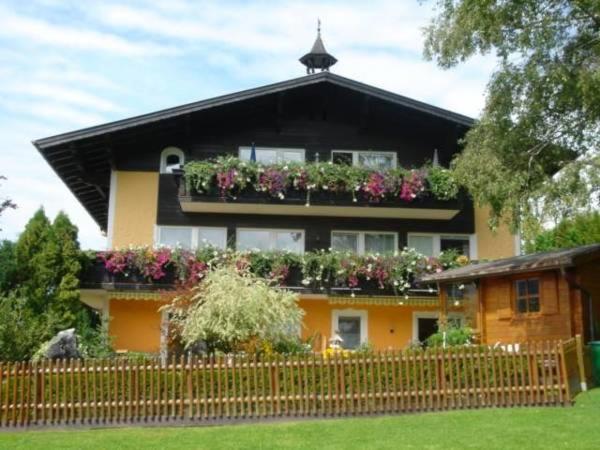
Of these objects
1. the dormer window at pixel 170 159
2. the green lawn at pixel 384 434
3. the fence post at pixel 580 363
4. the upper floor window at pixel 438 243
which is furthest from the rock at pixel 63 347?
the upper floor window at pixel 438 243

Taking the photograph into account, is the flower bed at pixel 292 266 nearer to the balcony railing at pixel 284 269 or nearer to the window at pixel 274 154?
the balcony railing at pixel 284 269

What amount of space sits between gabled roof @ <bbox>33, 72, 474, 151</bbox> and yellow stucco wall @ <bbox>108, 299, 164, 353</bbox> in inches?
219

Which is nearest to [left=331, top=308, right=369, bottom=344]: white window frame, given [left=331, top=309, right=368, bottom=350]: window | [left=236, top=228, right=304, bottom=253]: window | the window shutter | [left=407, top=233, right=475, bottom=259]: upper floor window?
[left=331, top=309, right=368, bottom=350]: window

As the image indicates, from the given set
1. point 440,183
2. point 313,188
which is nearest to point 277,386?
point 313,188

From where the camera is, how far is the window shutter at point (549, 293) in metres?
17.6

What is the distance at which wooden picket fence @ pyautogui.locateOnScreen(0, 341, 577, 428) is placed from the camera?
13.2 meters

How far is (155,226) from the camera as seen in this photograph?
24.7 metres

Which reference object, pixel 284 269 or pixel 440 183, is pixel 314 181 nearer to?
pixel 284 269

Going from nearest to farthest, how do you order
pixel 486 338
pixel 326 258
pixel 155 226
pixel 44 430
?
pixel 44 430 < pixel 486 338 < pixel 326 258 < pixel 155 226

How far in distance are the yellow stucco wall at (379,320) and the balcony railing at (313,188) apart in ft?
10.8

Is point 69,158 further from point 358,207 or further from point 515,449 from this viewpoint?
point 515,449

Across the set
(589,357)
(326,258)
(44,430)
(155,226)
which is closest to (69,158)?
(155,226)

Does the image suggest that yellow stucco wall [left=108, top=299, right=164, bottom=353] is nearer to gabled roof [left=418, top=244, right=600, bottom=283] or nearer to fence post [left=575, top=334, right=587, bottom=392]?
gabled roof [left=418, top=244, right=600, bottom=283]

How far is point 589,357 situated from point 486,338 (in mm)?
4755
